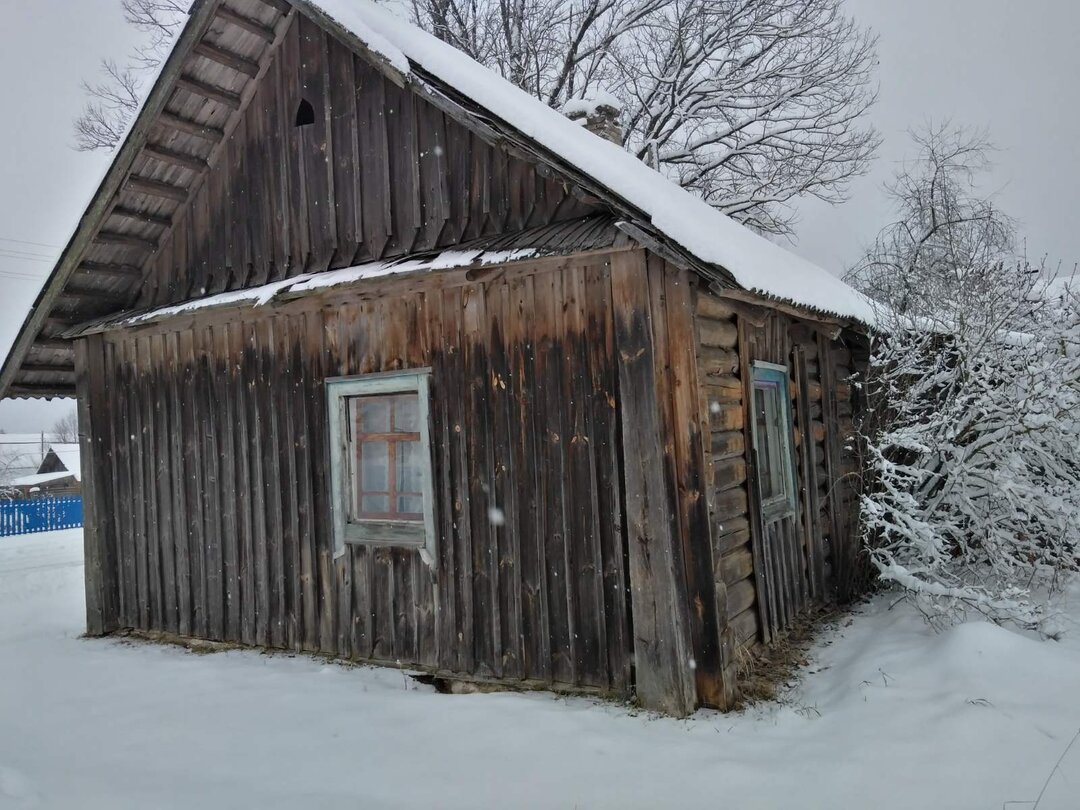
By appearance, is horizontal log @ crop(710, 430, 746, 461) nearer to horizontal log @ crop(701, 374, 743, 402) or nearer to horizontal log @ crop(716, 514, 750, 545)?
horizontal log @ crop(701, 374, 743, 402)

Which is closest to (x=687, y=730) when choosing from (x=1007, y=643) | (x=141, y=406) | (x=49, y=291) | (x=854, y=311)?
(x=1007, y=643)

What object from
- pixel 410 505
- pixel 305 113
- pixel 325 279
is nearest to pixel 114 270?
pixel 305 113

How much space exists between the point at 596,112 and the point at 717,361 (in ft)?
12.3

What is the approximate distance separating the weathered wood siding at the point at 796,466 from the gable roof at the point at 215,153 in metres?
0.47

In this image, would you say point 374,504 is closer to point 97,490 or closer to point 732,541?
point 732,541

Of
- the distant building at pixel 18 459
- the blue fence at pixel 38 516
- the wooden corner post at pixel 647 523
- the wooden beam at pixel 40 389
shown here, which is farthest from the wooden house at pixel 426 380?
the distant building at pixel 18 459

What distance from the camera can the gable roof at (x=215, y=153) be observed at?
15.2 ft

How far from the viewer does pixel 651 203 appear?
14.6 feet

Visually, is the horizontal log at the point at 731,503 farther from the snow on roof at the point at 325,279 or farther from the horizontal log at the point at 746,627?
the snow on roof at the point at 325,279

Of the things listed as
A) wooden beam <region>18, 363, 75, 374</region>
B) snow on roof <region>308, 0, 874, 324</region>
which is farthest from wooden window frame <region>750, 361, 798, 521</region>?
wooden beam <region>18, 363, 75, 374</region>

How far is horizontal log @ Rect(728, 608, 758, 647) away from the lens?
203 inches

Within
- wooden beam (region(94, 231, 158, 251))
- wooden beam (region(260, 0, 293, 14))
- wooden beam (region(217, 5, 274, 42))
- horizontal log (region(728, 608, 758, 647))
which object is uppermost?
wooden beam (region(260, 0, 293, 14))

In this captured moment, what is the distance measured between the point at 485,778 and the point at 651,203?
10.8 feet

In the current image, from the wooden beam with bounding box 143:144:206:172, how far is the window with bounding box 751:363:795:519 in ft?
17.9
